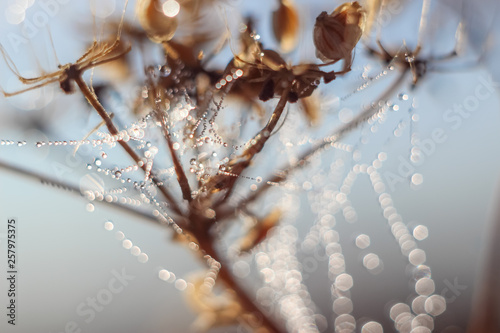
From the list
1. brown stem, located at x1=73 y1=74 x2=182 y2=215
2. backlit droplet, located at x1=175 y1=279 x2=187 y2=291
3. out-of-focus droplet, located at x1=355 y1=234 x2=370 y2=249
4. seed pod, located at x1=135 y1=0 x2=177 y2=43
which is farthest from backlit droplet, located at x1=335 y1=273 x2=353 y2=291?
seed pod, located at x1=135 y1=0 x2=177 y2=43

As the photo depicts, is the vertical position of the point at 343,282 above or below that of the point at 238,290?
above

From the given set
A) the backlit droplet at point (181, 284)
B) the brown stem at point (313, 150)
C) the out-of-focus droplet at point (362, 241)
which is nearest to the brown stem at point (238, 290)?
the brown stem at point (313, 150)

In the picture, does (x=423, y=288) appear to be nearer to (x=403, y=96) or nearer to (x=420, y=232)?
(x=420, y=232)

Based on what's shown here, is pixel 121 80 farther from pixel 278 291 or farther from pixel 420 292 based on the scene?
pixel 420 292

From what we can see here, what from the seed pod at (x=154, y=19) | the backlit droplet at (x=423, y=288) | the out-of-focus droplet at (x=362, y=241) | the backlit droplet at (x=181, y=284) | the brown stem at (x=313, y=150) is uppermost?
the seed pod at (x=154, y=19)

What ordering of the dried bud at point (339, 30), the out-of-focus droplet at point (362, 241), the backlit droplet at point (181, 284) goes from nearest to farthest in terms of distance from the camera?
the dried bud at point (339, 30)
the backlit droplet at point (181, 284)
the out-of-focus droplet at point (362, 241)

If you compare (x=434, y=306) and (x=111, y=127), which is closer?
(x=111, y=127)

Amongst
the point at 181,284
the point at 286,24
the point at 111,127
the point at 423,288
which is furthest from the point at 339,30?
the point at 423,288

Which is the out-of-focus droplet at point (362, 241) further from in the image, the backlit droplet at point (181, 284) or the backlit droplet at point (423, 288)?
the backlit droplet at point (181, 284)
